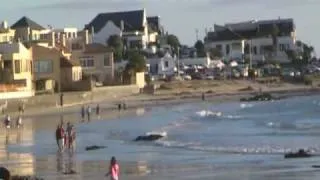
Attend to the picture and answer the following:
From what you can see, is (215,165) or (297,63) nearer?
(215,165)

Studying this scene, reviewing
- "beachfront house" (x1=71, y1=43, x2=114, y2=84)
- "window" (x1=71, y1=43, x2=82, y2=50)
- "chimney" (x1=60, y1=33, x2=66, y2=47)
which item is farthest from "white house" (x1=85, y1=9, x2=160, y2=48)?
"beachfront house" (x1=71, y1=43, x2=114, y2=84)

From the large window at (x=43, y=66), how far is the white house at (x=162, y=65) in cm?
4175

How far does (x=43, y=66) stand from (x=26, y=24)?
33.5 m

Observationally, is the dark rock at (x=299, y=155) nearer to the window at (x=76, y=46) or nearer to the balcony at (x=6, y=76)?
the balcony at (x=6, y=76)

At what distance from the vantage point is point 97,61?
92.8 metres

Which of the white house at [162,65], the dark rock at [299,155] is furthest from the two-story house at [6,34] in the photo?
the dark rock at [299,155]

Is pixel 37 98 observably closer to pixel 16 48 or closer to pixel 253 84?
pixel 16 48

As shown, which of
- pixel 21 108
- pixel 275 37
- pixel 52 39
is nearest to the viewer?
pixel 21 108

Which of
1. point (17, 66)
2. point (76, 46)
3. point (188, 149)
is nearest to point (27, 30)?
point (76, 46)

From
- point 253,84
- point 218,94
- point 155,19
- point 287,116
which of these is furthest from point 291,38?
point 287,116

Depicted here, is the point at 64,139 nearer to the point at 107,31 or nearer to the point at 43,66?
the point at 43,66

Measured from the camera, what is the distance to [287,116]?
201 ft

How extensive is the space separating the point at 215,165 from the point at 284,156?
124 inches

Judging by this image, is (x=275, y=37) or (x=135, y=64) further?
(x=275, y=37)
